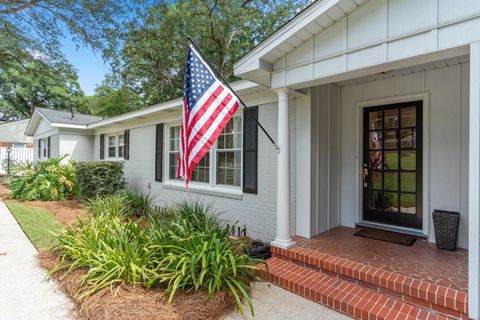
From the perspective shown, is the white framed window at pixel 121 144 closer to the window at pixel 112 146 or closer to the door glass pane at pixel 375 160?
the window at pixel 112 146

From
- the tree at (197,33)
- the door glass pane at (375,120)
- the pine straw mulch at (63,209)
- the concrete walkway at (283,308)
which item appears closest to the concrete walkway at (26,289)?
the pine straw mulch at (63,209)

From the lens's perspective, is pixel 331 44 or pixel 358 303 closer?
pixel 358 303

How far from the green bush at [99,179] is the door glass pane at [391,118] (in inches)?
281

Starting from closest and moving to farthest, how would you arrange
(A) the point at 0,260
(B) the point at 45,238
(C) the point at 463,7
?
1. (C) the point at 463,7
2. (A) the point at 0,260
3. (B) the point at 45,238

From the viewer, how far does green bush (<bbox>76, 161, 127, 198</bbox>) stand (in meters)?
7.80

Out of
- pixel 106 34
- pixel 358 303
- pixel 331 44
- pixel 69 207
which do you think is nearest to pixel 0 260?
pixel 69 207

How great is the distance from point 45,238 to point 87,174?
10.4 feet

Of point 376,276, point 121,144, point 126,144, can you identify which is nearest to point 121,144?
point 121,144

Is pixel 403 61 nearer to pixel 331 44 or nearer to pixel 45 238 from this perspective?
pixel 331 44

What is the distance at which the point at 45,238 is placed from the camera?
5027 millimetres

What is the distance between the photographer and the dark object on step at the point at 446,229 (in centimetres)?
371

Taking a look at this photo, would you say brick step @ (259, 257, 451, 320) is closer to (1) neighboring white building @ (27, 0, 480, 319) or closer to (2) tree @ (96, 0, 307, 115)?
(1) neighboring white building @ (27, 0, 480, 319)

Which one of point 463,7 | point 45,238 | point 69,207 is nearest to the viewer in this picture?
point 463,7

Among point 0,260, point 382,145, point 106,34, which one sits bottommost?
point 0,260
